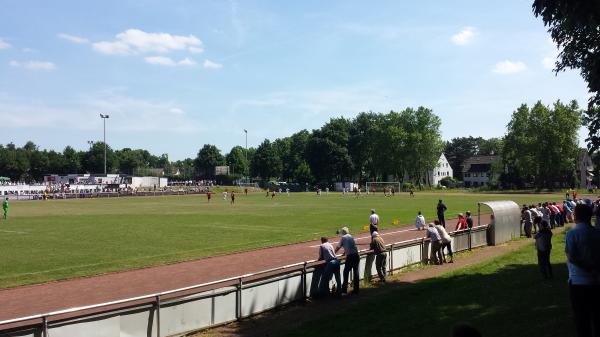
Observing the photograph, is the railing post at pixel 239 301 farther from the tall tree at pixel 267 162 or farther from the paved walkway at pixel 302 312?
the tall tree at pixel 267 162

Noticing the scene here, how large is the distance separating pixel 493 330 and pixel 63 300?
1067 cm

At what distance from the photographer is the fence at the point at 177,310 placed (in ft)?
27.8

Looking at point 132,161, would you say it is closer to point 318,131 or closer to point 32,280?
point 318,131

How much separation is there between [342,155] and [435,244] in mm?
105158

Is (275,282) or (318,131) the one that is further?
(318,131)

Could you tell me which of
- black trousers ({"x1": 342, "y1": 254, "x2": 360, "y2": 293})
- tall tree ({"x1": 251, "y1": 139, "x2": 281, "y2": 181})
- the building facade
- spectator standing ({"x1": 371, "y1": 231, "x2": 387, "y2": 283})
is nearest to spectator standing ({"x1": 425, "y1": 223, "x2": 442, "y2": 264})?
spectator standing ({"x1": 371, "y1": 231, "x2": 387, "y2": 283})

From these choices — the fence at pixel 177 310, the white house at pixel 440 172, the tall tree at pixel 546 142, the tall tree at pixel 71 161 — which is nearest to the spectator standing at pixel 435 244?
the fence at pixel 177 310

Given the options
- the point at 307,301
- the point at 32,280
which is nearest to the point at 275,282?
the point at 307,301

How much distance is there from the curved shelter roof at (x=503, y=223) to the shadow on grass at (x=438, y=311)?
9297 millimetres

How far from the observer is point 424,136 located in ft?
385

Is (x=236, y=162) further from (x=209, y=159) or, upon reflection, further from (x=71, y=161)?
(x=71, y=161)

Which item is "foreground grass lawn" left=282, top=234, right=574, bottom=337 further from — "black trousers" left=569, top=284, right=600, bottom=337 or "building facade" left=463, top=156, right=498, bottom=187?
"building facade" left=463, top=156, right=498, bottom=187

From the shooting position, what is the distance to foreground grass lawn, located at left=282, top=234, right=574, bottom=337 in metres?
9.66

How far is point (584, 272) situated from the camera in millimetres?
6691
